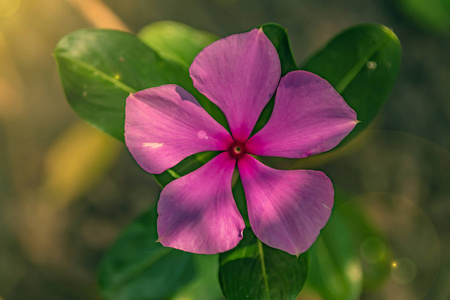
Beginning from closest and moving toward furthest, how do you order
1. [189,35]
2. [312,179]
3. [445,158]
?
[312,179], [189,35], [445,158]

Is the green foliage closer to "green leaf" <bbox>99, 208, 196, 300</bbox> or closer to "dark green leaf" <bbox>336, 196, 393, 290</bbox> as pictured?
"green leaf" <bbox>99, 208, 196, 300</bbox>

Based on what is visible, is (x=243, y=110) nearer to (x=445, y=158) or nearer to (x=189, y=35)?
(x=189, y=35)

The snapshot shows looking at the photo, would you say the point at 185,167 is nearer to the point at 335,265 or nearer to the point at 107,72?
the point at 107,72

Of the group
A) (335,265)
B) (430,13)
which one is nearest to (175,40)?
(335,265)

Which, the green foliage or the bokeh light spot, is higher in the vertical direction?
the green foliage

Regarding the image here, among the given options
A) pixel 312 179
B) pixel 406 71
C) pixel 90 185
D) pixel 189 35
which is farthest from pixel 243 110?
pixel 406 71

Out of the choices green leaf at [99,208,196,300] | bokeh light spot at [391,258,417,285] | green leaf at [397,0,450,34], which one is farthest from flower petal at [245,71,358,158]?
green leaf at [397,0,450,34]
